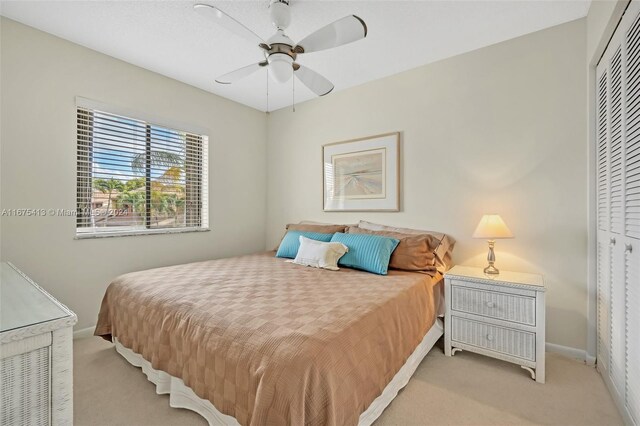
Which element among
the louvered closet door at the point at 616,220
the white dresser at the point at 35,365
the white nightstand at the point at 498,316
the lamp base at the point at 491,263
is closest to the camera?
the white dresser at the point at 35,365

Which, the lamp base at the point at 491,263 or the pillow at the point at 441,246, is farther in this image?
the pillow at the point at 441,246

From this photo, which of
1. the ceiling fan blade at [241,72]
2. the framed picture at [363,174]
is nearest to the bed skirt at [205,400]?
the framed picture at [363,174]

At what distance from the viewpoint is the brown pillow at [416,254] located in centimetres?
239

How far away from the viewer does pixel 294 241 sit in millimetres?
3051

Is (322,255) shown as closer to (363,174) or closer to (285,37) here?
(363,174)

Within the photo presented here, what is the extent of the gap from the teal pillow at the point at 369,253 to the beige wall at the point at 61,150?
188cm

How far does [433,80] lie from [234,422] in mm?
3046

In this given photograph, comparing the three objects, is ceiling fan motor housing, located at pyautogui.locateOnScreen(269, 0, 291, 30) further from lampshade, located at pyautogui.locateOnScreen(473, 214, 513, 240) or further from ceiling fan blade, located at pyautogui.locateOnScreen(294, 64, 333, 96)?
lampshade, located at pyautogui.locateOnScreen(473, 214, 513, 240)

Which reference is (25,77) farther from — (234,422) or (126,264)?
(234,422)

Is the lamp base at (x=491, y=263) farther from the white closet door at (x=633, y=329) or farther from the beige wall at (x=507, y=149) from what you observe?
the white closet door at (x=633, y=329)

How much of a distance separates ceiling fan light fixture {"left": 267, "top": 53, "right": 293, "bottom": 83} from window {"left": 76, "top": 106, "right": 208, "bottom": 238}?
1.84m

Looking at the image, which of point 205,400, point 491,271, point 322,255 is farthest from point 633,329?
point 205,400

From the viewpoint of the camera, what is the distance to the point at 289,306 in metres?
1.57

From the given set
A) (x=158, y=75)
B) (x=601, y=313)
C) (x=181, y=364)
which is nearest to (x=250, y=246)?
(x=158, y=75)
